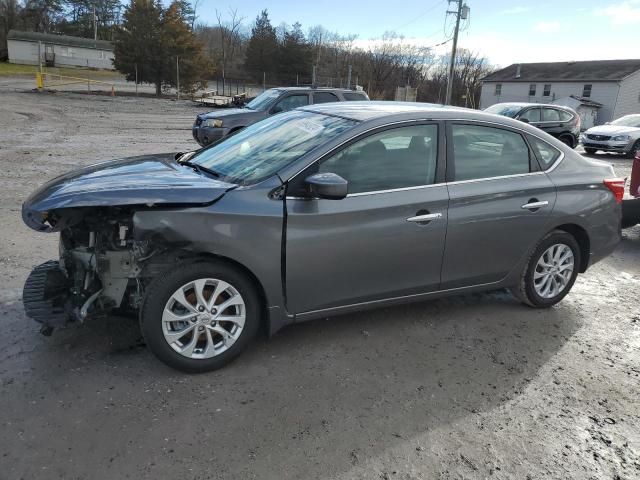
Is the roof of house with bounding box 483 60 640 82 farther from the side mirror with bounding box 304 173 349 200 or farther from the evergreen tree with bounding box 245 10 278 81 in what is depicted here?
the side mirror with bounding box 304 173 349 200

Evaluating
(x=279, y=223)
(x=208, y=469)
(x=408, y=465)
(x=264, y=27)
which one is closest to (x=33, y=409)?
(x=208, y=469)

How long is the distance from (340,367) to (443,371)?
2.32 ft

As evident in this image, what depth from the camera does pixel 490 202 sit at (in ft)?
13.2

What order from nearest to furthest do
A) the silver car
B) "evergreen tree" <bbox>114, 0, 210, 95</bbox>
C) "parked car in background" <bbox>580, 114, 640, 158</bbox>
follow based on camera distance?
the silver car, "parked car in background" <bbox>580, 114, 640, 158</bbox>, "evergreen tree" <bbox>114, 0, 210, 95</bbox>

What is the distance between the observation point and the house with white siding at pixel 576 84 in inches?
1906

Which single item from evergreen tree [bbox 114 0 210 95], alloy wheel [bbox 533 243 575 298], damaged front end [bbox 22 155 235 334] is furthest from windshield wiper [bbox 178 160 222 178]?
evergreen tree [bbox 114 0 210 95]

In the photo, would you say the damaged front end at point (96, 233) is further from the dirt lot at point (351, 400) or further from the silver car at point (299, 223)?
the dirt lot at point (351, 400)

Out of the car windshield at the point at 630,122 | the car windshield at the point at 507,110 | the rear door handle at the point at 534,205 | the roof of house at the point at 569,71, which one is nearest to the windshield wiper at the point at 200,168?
the rear door handle at the point at 534,205

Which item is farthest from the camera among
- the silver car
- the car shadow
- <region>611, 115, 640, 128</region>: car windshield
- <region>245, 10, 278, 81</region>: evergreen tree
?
<region>245, 10, 278, 81</region>: evergreen tree

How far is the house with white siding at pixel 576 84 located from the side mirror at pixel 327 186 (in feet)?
162

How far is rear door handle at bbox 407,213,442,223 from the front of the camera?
370 cm

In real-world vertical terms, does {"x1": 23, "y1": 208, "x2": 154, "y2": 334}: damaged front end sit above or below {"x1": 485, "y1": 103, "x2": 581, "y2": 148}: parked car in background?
below

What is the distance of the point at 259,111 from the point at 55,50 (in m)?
69.6

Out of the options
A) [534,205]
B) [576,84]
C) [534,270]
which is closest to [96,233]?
[534,205]
